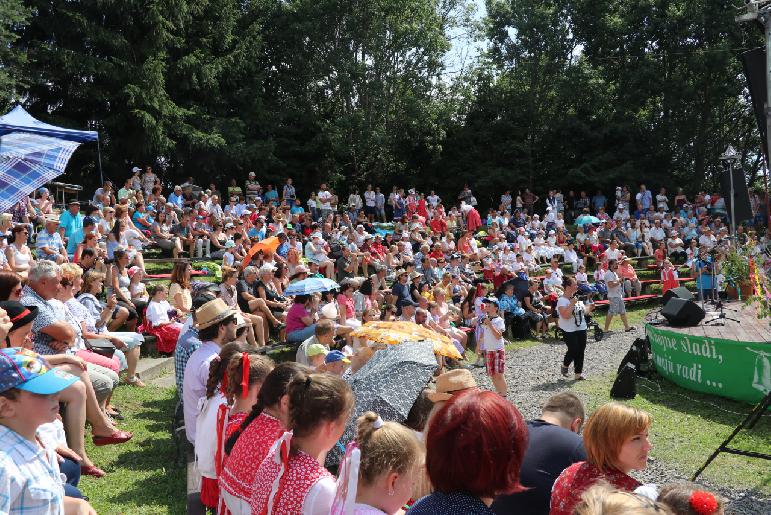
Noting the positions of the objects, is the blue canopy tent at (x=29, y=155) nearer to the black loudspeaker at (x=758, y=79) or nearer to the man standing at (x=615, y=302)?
the black loudspeaker at (x=758, y=79)

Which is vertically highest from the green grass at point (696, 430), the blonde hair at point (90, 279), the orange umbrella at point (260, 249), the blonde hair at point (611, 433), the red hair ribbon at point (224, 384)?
the orange umbrella at point (260, 249)

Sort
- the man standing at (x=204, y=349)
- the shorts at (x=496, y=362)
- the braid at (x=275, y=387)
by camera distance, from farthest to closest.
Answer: the shorts at (x=496, y=362)
the man standing at (x=204, y=349)
the braid at (x=275, y=387)

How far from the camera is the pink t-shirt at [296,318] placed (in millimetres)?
12219

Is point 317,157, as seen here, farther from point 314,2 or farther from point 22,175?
point 22,175

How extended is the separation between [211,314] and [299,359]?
3.23 m

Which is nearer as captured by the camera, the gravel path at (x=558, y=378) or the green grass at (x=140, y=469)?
the green grass at (x=140, y=469)

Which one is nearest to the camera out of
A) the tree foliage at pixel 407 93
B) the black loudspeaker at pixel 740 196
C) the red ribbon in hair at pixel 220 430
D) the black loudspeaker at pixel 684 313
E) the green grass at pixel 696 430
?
the red ribbon in hair at pixel 220 430

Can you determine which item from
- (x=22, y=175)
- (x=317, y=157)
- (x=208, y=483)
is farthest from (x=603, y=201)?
(x=208, y=483)

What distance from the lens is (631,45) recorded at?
3456cm

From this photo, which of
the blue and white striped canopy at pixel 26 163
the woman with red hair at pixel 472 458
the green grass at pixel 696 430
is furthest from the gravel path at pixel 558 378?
the blue and white striped canopy at pixel 26 163

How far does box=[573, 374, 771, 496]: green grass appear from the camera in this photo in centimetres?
826

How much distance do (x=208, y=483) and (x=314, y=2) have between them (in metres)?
30.8

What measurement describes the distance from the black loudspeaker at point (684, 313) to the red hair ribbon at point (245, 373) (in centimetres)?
1099

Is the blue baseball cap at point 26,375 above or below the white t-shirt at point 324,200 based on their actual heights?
below
